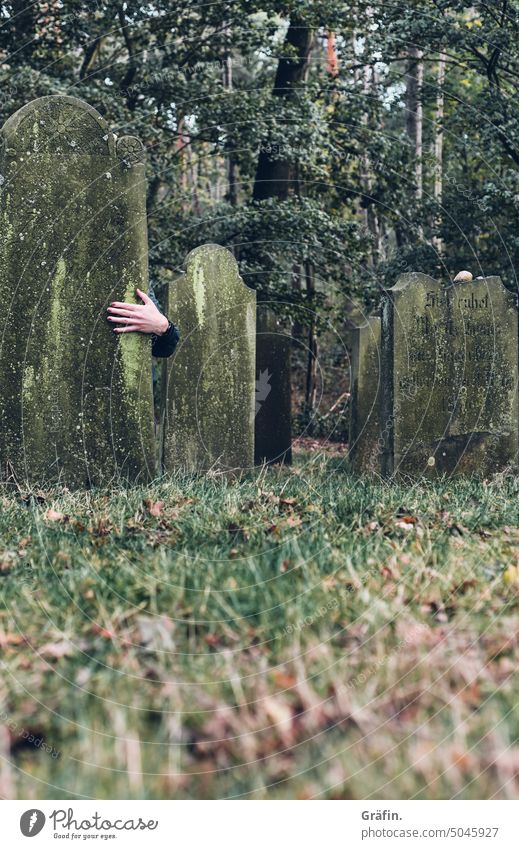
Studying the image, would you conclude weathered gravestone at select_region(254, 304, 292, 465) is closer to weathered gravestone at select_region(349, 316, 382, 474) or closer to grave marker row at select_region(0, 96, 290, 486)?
weathered gravestone at select_region(349, 316, 382, 474)

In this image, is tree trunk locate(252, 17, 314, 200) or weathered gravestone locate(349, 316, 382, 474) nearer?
weathered gravestone locate(349, 316, 382, 474)

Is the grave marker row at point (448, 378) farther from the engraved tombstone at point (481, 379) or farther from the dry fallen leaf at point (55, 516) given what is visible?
the dry fallen leaf at point (55, 516)

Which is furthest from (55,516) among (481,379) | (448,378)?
(481,379)

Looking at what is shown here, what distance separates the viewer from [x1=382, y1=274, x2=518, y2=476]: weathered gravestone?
6.98 metres

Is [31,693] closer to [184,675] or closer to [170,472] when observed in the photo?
[184,675]

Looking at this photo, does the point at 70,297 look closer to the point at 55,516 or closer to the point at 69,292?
the point at 69,292

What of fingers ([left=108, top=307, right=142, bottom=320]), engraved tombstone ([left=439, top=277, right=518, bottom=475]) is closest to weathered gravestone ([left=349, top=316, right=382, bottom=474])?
engraved tombstone ([left=439, top=277, right=518, bottom=475])

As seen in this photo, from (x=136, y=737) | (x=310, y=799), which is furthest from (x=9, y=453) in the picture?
(x=310, y=799)

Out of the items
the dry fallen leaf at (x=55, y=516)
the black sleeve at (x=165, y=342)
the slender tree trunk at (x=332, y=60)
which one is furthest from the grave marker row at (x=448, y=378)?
the slender tree trunk at (x=332, y=60)

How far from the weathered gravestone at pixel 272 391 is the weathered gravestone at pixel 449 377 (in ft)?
10.0

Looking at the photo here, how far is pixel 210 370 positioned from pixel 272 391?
295 centimetres

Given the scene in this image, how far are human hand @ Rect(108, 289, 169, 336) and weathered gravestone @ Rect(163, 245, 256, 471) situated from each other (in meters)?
1.59

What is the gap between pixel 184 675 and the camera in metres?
2.45

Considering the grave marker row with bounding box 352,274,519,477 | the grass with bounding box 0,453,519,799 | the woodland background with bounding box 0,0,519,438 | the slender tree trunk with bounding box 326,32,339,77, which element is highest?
the slender tree trunk with bounding box 326,32,339,77
